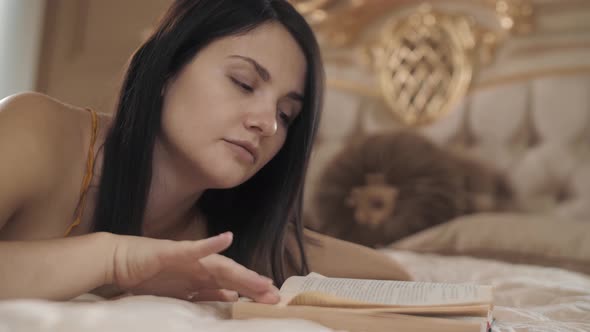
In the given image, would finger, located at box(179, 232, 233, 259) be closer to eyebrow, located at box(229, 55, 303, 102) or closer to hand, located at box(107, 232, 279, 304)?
hand, located at box(107, 232, 279, 304)

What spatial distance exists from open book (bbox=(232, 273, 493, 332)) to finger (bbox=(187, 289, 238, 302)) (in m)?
0.11

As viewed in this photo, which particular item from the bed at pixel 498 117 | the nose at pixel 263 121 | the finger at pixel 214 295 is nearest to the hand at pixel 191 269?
the finger at pixel 214 295

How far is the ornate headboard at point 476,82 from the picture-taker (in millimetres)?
2074

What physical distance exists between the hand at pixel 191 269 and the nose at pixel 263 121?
0.32m

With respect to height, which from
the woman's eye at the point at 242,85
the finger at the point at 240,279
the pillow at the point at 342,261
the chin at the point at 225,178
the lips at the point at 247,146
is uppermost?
the woman's eye at the point at 242,85

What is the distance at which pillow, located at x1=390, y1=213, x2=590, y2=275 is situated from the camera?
1.60 meters

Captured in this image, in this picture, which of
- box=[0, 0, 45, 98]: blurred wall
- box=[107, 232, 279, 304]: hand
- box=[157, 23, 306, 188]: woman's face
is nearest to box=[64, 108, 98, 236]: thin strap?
box=[157, 23, 306, 188]: woman's face

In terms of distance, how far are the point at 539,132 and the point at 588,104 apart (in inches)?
7.3

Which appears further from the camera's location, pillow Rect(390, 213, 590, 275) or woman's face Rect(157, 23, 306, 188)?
pillow Rect(390, 213, 590, 275)

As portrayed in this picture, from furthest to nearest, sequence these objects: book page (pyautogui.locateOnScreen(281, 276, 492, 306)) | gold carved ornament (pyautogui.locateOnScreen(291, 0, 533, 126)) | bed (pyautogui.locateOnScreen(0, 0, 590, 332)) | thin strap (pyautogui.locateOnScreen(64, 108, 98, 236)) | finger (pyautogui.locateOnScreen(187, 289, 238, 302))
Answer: gold carved ornament (pyautogui.locateOnScreen(291, 0, 533, 126))
bed (pyautogui.locateOnScreen(0, 0, 590, 332))
thin strap (pyautogui.locateOnScreen(64, 108, 98, 236))
finger (pyautogui.locateOnScreen(187, 289, 238, 302))
book page (pyautogui.locateOnScreen(281, 276, 492, 306))

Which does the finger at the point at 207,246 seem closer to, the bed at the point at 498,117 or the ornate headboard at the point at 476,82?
the bed at the point at 498,117

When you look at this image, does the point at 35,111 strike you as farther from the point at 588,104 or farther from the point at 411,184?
A: the point at 588,104

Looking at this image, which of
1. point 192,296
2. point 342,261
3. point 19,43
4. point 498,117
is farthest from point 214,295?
point 19,43

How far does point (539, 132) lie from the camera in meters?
2.14
